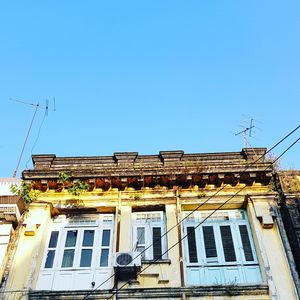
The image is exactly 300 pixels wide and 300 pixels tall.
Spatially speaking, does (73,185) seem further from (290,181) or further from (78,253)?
(290,181)

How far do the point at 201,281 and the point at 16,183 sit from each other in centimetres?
584

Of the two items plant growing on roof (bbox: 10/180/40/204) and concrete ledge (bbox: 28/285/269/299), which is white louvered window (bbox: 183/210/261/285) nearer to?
concrete ledge (bbox: 28/285/269/299)

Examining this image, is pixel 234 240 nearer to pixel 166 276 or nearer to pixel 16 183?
pixel 166 276

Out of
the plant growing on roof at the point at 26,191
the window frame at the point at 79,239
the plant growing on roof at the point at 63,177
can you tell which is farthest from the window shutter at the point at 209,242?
the plant growing on roof at the point at 26,191

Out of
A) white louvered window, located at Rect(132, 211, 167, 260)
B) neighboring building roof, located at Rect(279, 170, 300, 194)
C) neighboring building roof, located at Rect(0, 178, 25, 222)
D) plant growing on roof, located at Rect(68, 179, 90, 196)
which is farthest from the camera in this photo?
plant growing on roof, located at Rect(68, 179, 90, 196)

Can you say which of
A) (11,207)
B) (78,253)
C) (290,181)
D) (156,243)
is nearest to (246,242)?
(290,181)

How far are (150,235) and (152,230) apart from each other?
0.19 m

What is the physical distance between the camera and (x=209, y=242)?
10.3 m

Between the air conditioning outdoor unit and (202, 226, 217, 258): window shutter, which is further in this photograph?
(202, 226, 217, 258): window shutter

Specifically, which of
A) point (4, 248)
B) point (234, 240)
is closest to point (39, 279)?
point (4, 248)

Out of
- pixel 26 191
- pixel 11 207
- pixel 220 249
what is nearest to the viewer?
pixel 220 249

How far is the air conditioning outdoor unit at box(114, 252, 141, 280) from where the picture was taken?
9.31 meters

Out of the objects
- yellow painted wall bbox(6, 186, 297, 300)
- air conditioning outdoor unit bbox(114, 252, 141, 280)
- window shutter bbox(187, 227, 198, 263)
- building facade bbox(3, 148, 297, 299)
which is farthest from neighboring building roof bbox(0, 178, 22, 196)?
window shutter bbox(187, 227, 198, 263)

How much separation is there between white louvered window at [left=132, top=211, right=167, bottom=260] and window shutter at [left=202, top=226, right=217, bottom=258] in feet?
3.43
